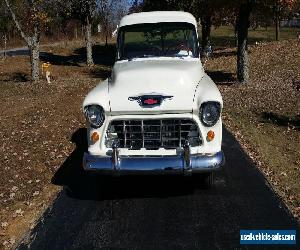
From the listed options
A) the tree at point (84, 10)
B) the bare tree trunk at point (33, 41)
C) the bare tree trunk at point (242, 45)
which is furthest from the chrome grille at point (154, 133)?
the tree at point (84, 10)

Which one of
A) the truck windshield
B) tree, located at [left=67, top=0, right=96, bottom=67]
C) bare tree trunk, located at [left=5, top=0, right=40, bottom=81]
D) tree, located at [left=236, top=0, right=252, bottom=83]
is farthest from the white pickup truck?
tree, located at [left=67, top=0, right=96, bottom=67]

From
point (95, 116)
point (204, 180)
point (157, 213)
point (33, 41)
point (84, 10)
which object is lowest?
point (157, 213)

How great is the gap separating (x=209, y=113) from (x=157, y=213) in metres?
1.64

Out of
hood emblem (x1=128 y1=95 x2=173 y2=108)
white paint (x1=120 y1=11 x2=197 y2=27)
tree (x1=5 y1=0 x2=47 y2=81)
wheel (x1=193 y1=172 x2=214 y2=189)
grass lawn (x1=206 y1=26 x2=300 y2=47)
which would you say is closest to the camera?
hood emblem (x1=128 y1=95 x2=173 y2=108)

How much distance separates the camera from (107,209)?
6777mm

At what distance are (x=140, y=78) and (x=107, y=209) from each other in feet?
6.77

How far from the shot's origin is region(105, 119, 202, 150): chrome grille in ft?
21.4

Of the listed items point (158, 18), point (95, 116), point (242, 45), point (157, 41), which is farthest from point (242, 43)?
point (95, 116)

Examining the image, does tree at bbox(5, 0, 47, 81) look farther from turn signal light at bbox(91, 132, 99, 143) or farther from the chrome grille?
the chrome grille

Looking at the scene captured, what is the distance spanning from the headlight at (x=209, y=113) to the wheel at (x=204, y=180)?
3.45ft

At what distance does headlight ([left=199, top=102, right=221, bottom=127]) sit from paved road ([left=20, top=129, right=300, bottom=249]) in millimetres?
1264

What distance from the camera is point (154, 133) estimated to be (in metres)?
6.59

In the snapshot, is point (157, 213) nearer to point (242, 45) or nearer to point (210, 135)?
point (210, 135)

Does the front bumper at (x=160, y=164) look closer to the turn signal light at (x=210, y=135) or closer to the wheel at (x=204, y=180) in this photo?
the turn signal light at (x=210, y=135)
